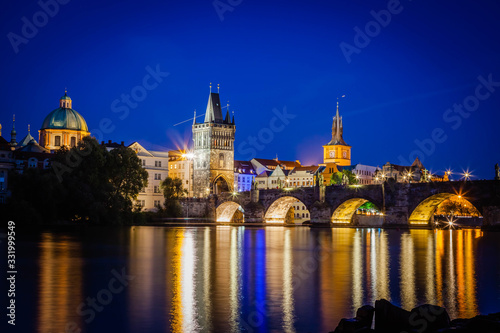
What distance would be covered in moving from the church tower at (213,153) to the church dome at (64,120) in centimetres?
2052

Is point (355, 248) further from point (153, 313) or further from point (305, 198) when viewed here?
point (305, 198)

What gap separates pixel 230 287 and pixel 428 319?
9.61m

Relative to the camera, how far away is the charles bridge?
5934cm

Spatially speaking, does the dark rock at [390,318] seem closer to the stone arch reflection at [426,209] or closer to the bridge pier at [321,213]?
the stone arch reflection at [426,209]

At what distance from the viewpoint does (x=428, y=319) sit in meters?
11.4

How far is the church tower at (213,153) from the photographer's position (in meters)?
110

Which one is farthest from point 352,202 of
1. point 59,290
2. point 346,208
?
point 59,290

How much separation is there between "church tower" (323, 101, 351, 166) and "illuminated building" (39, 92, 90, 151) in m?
69.6

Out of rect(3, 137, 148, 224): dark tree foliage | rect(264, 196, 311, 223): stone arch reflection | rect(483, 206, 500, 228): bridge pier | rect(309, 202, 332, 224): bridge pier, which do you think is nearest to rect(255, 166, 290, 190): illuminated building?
rect(264, 196, 311, 223): stone arch reflection

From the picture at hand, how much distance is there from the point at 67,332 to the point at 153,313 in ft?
8.35

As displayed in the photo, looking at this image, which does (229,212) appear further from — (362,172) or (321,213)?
(362,172)

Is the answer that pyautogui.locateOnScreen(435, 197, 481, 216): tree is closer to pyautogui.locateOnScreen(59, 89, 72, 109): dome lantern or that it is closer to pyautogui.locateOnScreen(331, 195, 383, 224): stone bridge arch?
A: pyautogui.locateOnScreen(331, 195, 383, 224): stone bridge arch

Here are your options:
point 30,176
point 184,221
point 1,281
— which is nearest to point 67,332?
point 1,281

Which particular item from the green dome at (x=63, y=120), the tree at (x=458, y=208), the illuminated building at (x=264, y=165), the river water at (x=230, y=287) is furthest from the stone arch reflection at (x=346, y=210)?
the illuminated building at (x=264, y=165)
